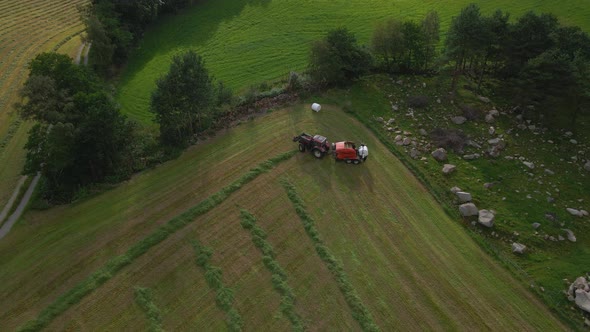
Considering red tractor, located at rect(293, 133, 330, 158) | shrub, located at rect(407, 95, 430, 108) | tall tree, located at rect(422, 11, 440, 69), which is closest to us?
red tractor, located at rect(293, 133, 330, 158)

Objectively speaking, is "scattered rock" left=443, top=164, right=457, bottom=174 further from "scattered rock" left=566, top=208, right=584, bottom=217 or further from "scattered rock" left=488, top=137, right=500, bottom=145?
"scattered rock" left=566, top=208, right=584, bottom=217

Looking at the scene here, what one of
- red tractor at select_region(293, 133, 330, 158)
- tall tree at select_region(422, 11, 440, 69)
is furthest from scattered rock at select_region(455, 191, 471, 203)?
tall tree at select_region(422, 11, 440, 69)

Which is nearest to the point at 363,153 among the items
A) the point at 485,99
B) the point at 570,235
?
the point at 570,235

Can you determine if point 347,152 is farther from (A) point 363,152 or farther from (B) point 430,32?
(B) point 430,32

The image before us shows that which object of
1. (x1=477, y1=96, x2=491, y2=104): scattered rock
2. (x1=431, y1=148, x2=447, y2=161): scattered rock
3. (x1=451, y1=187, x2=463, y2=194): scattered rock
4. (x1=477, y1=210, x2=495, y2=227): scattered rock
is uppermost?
(x1=477, y1=96, x2=491, y2=104): scattered rock

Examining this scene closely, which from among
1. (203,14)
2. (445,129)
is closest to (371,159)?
(445,129)

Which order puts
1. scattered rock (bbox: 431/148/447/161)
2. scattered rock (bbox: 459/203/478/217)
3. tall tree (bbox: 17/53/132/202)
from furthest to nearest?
scattered rock (bbox: 431/148/447/161)
tall tree (bbox: 17/53/132/202)
scattered rock (bbox: 459/203/478/217)

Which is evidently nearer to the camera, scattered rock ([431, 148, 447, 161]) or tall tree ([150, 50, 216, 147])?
scattered rock ([431, 148, 447, 161])

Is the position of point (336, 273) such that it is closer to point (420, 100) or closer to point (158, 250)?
point (158, 250)
